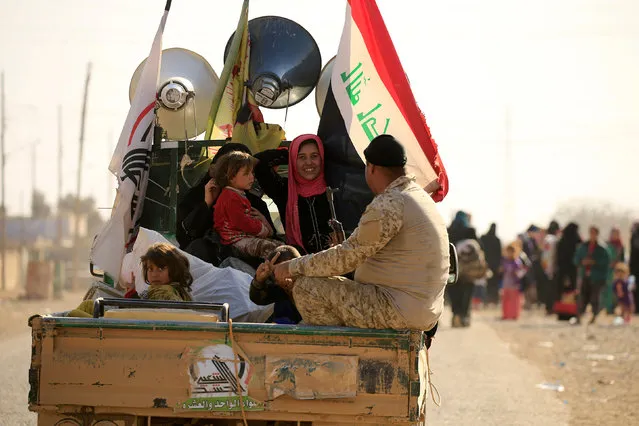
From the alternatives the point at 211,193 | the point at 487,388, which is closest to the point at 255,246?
the point at 211,193

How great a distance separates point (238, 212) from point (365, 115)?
1411mm

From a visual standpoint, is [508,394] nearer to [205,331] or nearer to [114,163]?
[114,163]

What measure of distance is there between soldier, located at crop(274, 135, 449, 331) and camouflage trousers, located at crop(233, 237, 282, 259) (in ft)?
6.73

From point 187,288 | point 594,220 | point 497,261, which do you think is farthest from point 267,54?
point 594,220

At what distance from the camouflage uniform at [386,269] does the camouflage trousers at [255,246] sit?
212 cm

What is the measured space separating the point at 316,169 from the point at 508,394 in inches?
225

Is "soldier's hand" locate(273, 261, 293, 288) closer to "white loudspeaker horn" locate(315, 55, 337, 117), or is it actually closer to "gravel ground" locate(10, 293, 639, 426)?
"gravel ground" locate(10, 293, 639, 426)

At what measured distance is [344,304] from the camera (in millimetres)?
7379

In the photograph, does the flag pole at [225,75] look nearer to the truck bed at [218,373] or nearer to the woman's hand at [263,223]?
the woman's hand at [263,223]

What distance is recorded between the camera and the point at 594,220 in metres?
173

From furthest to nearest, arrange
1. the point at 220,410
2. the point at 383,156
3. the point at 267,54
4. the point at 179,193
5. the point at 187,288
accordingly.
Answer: the point at 267,54, the point at 179,193, the point at 187,288, the point at 383,156, the point at 220,410

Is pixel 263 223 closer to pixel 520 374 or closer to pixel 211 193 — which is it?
pixel 211 193

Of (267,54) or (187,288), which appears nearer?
(187,288)

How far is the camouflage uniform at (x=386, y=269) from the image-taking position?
24.0ft
